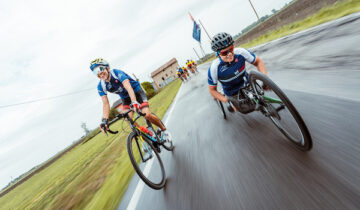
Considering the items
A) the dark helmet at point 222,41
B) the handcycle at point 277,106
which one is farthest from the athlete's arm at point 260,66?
the dark helmet at point 222,41

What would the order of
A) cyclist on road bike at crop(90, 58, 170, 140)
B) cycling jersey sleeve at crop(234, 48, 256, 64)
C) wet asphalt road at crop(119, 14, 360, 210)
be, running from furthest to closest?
cyclist on road bike at crop(90, 58, 170, 140), cycling jersey sleeve at crop(234, 48, 256, 64), wet asphalt road at crop(119, 14, 360, 210)

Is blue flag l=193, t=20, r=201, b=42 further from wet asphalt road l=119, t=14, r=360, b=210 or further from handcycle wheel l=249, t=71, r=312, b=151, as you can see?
handcycle wheel l=249, t=71, r=312, b=151

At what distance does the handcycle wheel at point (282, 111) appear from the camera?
1921mm

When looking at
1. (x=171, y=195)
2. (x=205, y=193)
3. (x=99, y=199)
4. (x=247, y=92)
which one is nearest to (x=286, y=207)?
(x=205, y=193)

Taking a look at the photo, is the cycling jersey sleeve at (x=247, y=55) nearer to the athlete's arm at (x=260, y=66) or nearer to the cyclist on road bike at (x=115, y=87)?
the athlete's arm at (x=260, y=66)

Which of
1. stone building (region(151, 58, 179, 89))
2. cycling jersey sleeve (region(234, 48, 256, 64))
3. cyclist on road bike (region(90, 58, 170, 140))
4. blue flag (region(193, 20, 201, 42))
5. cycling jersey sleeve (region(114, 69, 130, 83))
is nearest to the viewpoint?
cycling jersey sleeve (region(234, 48, 256, 64))

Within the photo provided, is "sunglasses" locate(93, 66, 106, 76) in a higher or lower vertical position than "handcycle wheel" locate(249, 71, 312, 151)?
Result: higher

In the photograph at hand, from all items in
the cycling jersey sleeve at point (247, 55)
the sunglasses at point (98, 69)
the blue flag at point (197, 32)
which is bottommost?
the cycling jersey sleeve at point (247, 55)

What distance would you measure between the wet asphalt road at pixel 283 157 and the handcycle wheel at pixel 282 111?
0.47ft

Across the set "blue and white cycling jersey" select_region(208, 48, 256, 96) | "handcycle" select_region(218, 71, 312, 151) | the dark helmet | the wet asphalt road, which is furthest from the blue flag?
"handcycle" select_region(218, 71, 312, 151)

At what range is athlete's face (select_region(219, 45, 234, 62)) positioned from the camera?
2.86m

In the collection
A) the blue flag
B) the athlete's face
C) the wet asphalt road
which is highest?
the blue flag

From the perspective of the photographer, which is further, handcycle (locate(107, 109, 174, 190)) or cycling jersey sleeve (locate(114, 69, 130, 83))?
cycling jersey sleeve (locate(114, 69, 130, 83))

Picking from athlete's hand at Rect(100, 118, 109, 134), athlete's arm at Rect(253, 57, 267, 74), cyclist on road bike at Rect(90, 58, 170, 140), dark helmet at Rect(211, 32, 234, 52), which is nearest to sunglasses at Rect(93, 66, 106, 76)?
cyclist on road bike at Rect(90, 58, 170, 140)
